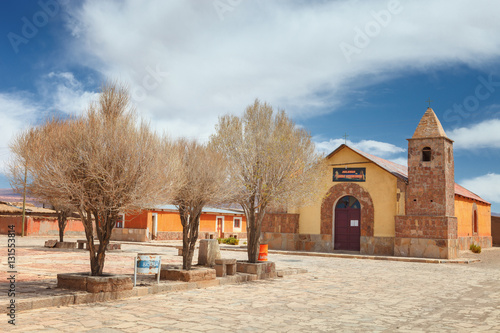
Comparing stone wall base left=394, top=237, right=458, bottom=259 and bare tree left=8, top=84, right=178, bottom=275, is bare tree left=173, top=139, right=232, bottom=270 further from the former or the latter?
stone wall base left=394, top=237, right=458, bottom=259

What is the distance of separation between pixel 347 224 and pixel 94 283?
20934mm

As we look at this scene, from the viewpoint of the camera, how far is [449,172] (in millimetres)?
25547

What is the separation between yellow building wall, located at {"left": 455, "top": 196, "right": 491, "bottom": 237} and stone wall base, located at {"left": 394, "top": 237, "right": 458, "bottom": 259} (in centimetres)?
455

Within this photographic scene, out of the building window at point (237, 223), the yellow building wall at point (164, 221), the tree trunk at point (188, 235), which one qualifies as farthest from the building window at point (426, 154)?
the building window at point (237, 223)

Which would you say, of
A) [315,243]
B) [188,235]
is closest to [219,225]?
[315,243]

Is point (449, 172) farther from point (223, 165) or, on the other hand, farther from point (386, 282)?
point (223, 165)

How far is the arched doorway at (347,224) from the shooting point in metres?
27.7

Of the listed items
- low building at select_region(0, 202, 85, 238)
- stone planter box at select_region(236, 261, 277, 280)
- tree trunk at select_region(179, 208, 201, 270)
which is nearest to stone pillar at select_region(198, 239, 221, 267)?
stone planter box at select_region(236, 261, 277, 280)

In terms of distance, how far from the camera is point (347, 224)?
2806cm

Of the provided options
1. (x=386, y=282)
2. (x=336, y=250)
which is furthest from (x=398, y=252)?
(x=386, y=282)

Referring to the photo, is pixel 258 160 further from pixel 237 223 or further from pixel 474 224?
pixel 237 223

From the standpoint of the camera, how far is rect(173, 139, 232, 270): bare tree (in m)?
12.0

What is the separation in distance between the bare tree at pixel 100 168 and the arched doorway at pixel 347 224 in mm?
19604

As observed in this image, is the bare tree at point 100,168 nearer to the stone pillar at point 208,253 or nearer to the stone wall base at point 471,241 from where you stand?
the stone pillar at point 208,253
